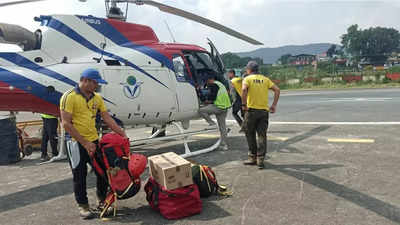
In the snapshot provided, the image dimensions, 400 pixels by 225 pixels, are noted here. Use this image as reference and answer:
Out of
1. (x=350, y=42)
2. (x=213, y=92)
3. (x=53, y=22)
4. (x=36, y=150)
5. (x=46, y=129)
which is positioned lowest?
(x=36, y=150)

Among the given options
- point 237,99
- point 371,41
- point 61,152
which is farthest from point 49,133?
point 371,41

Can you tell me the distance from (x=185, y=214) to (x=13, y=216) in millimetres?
2430

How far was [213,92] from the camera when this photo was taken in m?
7.76

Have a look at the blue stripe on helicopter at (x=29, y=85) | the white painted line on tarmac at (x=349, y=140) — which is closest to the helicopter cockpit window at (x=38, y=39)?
the blue stripe on helicopter at (x=29, y=85)

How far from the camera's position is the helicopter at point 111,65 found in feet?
19.3

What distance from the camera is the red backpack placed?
411cm

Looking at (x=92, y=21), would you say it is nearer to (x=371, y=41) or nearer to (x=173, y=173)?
(x=173, y=173)

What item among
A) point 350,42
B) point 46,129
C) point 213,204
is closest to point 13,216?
point 213,204

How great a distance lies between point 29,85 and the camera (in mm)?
5848

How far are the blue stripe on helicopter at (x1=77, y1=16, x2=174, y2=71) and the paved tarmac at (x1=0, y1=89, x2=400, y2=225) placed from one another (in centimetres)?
234

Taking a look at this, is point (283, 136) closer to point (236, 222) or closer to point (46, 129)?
point (236, 222)

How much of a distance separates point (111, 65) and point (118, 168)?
2.97 meters

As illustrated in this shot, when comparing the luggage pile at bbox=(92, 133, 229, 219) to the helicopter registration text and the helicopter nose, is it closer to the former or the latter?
the helicopter nose

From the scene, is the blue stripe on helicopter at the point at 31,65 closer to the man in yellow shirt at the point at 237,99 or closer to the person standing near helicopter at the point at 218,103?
the person standing near helicopter at the point at 218,103
